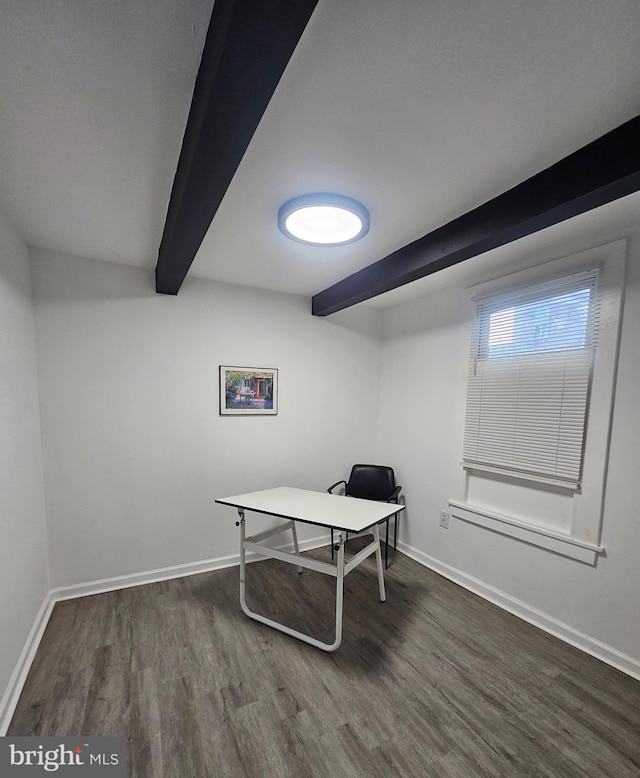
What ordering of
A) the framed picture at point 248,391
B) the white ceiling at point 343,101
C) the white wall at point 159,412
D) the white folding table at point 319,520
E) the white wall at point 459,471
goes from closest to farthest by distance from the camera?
the white ceiling at point 343,101, the white wall at point 459,471, the white folding table at point 319,520, the white wall at point 159,412, the framed picture at point 248,391

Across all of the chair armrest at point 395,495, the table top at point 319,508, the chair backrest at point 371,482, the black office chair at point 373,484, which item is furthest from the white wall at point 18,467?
the chair armrest at point 395,495

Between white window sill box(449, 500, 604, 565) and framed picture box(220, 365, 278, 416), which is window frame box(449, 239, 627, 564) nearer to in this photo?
white window sill box(449, 500, 604, 565)

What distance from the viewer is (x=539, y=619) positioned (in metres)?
2.20

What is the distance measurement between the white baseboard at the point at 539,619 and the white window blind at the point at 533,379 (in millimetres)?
890

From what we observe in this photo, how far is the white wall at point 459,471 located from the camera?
185cm

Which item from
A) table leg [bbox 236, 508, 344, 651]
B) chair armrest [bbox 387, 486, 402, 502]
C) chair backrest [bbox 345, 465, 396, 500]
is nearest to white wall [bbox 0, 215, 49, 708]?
table leg [bbox 236, 508, 344, 651]

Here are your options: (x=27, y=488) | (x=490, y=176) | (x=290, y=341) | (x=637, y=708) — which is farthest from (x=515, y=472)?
(x=27, y=488)

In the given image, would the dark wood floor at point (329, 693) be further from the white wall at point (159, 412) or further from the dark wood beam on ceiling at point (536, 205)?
the dark wood beam on ceiling at point (536, 205)

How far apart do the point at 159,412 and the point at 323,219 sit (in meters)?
1.95

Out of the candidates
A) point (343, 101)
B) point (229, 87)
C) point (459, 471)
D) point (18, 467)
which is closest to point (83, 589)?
point (18, 467)

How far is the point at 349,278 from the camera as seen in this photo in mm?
2664

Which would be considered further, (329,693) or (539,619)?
(539,619)

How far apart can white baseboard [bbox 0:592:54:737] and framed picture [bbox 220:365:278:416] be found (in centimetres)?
173

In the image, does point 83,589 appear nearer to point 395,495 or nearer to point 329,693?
point 329,693
